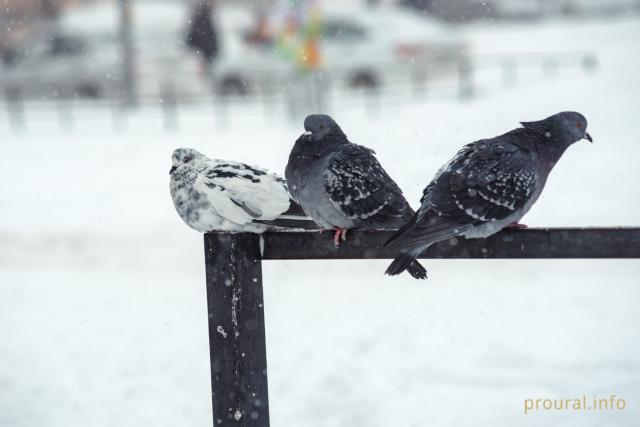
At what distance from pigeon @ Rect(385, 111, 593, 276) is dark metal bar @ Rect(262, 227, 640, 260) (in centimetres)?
7

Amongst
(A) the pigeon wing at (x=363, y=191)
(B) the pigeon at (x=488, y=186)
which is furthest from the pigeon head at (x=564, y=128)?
(A) the pigeon wing at (x=363, y=191)

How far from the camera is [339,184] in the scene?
10.7 feet

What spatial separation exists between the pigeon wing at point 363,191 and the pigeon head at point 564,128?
0.56 m

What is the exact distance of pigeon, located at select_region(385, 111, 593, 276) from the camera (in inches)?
111

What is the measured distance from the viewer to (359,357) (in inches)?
185

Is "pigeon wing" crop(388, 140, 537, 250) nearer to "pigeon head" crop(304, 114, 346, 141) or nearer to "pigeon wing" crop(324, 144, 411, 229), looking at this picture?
"pigeon wing" crop(324, 144, 411, 229)

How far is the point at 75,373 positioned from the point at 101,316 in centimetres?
102

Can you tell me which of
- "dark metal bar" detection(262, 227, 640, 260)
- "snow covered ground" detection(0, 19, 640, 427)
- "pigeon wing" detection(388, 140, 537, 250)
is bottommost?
"snow covered ground" detection(0, 19, 640, 427)

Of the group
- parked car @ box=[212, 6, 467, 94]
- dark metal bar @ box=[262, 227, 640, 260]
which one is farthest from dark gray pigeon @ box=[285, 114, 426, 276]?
parked car @ box=[212, 6, 467, 94]

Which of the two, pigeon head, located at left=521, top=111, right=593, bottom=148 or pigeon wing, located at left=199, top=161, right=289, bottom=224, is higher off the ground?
pigeon head, located at left=521, top=111, right=593, bottom=148

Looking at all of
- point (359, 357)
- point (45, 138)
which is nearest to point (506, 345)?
point (359, 357)

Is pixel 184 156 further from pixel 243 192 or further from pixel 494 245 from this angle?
pixel 494 245

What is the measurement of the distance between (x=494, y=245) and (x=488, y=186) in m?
0.36

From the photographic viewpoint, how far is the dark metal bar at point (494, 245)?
2.53m
